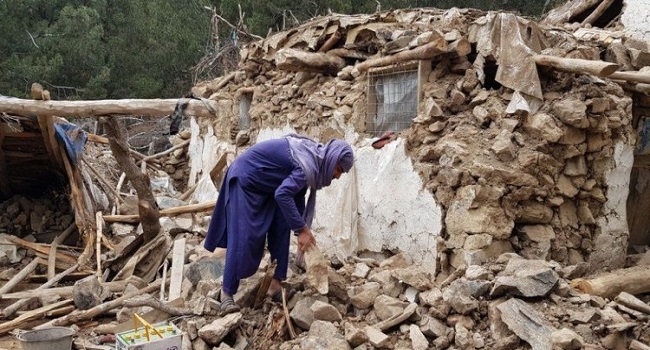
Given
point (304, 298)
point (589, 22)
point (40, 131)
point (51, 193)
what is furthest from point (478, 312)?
point (51, 193)

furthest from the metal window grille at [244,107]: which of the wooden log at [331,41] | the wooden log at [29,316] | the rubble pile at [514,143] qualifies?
the wooden log at [29,316]

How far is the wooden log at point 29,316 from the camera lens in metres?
5.12

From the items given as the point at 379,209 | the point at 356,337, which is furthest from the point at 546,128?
the point at 356,337

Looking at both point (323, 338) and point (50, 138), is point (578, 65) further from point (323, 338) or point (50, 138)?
point (50, 138)

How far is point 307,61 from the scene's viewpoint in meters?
6.71

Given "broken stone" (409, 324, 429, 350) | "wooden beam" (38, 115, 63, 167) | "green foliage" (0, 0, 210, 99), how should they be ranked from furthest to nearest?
"green foliage" (0, 0, 210, 99), "wooden beam" (38, 115, 63, 167), "broken stone" (409, 324, 429, 350)

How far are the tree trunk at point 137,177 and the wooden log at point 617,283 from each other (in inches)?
170

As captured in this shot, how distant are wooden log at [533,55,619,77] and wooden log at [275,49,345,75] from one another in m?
2.63

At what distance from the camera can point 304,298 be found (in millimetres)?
4445

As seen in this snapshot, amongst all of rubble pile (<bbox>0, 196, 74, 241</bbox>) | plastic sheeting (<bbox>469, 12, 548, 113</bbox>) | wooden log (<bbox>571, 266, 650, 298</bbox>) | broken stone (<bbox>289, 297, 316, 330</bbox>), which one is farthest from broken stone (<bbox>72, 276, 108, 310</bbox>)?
wooden log (<bbox>571, 266, 650, 298</bbox>)

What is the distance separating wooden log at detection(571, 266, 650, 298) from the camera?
4.28 m

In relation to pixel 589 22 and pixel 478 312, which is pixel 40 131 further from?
pixel 589 22

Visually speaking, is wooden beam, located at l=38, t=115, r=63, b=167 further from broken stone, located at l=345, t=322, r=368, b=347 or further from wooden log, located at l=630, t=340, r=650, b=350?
wooden log, located at l=630, t=340, r=650, b=350

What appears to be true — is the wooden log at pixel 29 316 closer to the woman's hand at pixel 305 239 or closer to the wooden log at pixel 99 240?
the wooden log at pixel 99 240
